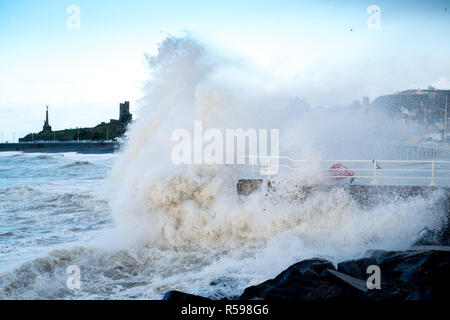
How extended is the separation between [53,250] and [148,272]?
6.97ft

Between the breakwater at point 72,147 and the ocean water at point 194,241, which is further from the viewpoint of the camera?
the breakwater at point 72,147

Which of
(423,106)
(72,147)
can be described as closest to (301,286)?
(423,106)

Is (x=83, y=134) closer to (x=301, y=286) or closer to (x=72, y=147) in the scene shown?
(x=72, y=147)

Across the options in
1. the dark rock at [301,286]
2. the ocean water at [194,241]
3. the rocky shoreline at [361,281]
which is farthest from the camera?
the ocean water at [194,241]

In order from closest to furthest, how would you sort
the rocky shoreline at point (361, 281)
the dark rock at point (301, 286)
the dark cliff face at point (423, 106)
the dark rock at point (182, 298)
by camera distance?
the dark rock at point (182, 298), the rocky shoreline at point (361, 281), the dark rock at point (301, 286), the dark cliff face at point (423, 106)

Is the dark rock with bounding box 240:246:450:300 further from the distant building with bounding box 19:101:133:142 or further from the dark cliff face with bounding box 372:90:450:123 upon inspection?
the distant building with bounding box 19:101:133:142

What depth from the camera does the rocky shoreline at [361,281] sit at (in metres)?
4.44

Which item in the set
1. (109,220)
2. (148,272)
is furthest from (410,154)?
(148,272)

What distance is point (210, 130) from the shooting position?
11.0m

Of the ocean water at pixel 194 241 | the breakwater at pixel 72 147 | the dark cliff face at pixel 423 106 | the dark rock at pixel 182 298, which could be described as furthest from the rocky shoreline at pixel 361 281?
the breakwater at pixel 72 147

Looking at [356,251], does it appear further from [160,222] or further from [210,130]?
[210,130]

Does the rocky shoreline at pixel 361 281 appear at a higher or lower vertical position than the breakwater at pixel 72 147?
lower

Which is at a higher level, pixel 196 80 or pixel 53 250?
pixel 196 80

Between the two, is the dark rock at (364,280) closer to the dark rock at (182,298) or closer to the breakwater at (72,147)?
the dark rock at (182,298)
